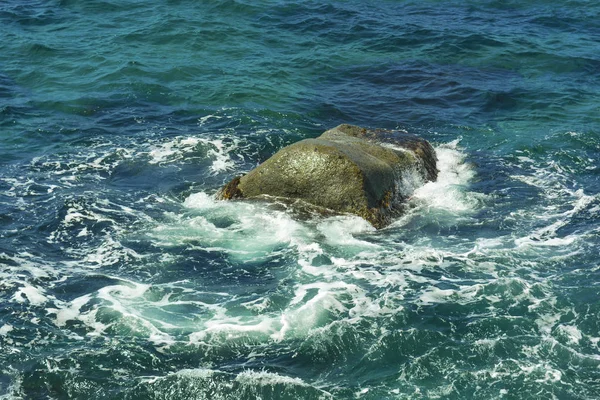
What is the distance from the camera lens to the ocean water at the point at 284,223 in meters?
11.2

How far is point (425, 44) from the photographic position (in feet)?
85.7

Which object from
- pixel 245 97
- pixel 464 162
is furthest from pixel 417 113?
pixel 245 97

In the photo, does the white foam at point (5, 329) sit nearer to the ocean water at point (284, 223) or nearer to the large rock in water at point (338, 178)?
the ocean water at point (284, 223)

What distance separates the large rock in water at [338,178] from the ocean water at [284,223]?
341 mm

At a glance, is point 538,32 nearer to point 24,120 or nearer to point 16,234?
point 24,120

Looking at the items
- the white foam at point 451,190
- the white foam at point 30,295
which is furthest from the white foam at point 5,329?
the white foam at point 451,190

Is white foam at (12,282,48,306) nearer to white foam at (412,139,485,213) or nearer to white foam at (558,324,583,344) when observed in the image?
white foam at (412,139,485,213)

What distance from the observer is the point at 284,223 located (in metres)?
14.9

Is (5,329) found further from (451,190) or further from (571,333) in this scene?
(451,190)

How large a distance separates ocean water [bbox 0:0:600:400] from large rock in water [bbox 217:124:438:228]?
1.12 feet

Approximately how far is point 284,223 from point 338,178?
1.31 metres

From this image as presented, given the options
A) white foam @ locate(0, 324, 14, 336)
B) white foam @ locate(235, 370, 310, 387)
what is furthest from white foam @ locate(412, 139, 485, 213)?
white foam @ locate(0, 324, 14, 336)

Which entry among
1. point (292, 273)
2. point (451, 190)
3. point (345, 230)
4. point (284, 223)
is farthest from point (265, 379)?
point (451, 190)

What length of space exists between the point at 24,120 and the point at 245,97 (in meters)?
5.74
